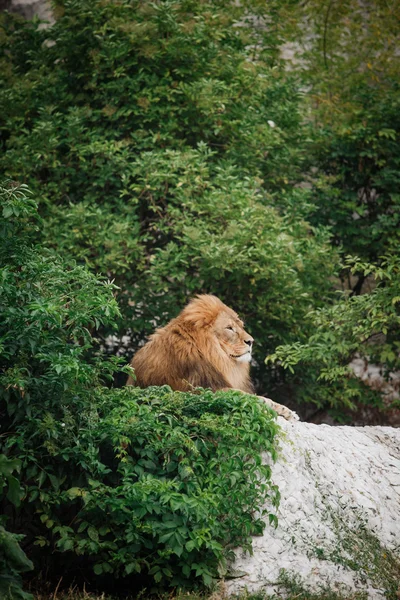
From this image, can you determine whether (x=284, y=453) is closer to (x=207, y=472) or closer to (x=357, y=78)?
(x=207, y=472)

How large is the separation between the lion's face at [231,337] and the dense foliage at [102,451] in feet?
3.46

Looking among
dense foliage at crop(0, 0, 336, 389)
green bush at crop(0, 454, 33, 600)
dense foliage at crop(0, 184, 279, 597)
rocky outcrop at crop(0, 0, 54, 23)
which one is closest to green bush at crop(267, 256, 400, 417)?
dense foliage at crop(0, 0, 336, 389)

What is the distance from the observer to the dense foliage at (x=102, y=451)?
17.6 ft

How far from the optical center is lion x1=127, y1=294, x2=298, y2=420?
263 inches

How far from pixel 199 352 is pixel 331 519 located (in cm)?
177

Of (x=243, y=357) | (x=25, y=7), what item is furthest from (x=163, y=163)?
(x=25, y=7)

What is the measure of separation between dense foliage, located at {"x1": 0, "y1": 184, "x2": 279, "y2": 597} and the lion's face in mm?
1054

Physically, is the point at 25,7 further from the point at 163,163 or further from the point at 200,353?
the point at 200,353

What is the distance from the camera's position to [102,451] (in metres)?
6.03

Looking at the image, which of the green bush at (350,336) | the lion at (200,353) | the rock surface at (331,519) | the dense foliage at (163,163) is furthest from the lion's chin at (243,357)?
the dense foliage at (163,163)

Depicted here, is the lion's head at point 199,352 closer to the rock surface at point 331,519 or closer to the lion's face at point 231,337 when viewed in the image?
the lion's face at point 231,337

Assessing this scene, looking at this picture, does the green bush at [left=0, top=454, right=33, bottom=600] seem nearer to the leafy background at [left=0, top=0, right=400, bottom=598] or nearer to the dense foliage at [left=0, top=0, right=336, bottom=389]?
the leafy background at [left=0, top=0, right=400, bottom=598]

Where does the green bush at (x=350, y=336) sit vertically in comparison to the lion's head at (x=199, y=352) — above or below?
below

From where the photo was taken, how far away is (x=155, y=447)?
5629 mm
